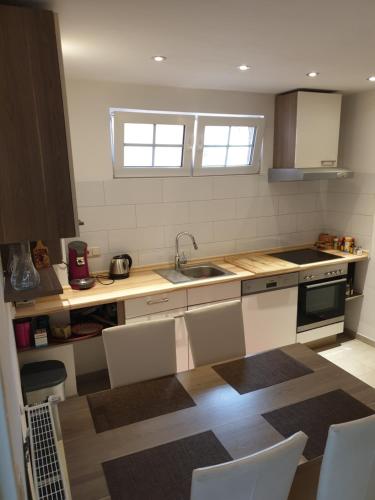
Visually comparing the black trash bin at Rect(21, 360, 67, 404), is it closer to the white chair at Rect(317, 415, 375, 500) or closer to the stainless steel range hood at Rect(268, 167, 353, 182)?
the white chair at Rect(317, 415, 375, 500)

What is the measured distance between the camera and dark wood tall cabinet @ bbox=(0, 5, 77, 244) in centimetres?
139

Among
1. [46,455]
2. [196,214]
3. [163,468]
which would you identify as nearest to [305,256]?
[196,214]

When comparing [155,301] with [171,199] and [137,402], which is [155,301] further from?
[137,402]

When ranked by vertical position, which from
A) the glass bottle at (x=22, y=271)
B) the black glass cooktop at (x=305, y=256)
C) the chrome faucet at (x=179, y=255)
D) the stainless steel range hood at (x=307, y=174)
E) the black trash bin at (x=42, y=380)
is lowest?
the black trash bin at (x=42, y=380)

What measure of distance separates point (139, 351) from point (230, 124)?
93.0 inches

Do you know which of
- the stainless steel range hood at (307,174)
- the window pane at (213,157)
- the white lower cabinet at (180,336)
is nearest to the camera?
the white lower cabinet at (180,336)

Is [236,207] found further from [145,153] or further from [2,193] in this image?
[2,193]

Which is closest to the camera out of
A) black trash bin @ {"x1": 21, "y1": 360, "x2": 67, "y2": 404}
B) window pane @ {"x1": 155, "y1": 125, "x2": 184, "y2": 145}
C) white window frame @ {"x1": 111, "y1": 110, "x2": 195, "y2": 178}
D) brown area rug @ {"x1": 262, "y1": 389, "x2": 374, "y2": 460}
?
brown area rug @ {"x1": 262, "y1": 389, "x2": 374, "y2": 460}

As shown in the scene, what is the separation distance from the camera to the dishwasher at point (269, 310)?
3264 millimetres

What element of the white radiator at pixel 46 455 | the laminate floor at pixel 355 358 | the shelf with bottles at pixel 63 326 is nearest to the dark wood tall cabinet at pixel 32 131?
the white radiator at pixel 46 455

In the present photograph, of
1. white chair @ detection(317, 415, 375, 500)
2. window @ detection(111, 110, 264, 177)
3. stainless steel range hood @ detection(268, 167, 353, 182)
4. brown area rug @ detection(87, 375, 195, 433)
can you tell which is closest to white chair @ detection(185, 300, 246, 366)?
brown area rug @ detection(87, 375, 195, 433)

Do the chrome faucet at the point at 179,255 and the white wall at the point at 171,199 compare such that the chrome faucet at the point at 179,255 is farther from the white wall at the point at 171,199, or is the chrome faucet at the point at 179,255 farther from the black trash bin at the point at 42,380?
the black trash bin at the point at 42,380

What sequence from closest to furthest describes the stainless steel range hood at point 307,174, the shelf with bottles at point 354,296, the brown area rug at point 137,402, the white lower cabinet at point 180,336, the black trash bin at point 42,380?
the brown area rug at point 137,402 → the black trash bin at point 42,380 → the white lower cabinet at point 180,336 → the stainless steel range hood at point 307,174 → the shelf with bottles at point 354,296

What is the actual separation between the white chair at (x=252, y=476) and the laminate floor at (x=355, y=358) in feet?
7.89
